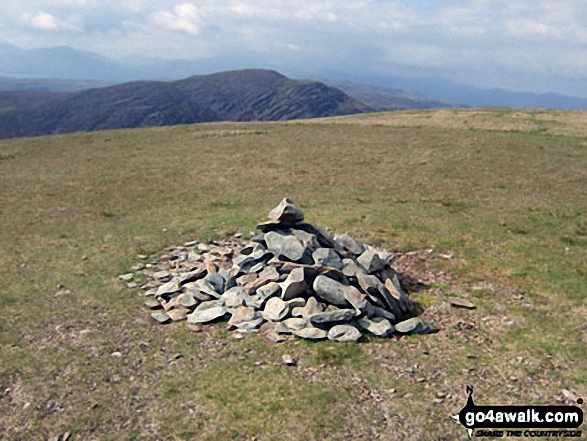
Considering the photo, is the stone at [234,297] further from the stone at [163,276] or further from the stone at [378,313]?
the stone at [378,313]

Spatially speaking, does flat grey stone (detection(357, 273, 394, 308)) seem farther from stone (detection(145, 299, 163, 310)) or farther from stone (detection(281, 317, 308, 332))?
stone (detection(145, 299, 163, 310))

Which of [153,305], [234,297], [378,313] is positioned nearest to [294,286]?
[234,297]

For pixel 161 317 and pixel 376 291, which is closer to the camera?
pixel 161 317

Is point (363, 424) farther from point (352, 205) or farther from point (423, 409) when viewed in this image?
point (352, 205)

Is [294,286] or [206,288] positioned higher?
[294,286]

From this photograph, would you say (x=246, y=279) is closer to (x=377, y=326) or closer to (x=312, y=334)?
(x=312, y=334)

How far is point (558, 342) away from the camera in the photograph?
12297 millimetres

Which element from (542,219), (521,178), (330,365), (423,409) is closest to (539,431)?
(423,409)

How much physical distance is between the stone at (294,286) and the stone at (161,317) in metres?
3.60

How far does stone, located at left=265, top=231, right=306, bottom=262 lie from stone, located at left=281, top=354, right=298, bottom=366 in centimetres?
399

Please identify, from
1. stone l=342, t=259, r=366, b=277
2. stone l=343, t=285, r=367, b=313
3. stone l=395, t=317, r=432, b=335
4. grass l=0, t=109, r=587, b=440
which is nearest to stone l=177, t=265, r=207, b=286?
grass l=0, t=109, r=587, b=440

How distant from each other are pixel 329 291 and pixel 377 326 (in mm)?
1724

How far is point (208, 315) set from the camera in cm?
1352

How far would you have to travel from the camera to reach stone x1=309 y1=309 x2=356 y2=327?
12.7 meters
